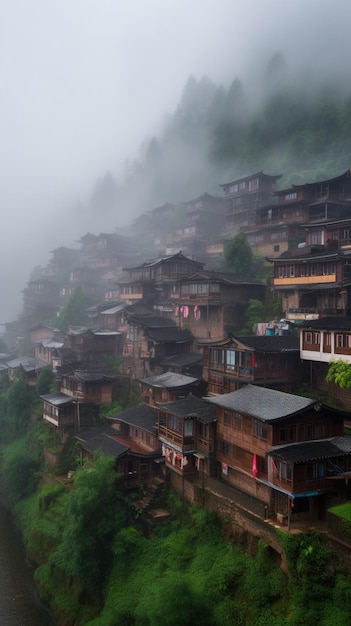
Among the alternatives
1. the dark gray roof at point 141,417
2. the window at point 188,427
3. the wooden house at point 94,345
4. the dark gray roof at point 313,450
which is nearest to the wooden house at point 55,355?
the wooden house at point 94,345

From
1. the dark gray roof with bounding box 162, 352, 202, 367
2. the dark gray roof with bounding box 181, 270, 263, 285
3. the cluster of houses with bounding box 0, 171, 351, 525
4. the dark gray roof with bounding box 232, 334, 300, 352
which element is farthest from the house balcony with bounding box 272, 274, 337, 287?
the dark gray roof with bounding box 162, 352, 202, 367

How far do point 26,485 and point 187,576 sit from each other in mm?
25194

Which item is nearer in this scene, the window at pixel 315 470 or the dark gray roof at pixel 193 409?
the window at pixel 315 470

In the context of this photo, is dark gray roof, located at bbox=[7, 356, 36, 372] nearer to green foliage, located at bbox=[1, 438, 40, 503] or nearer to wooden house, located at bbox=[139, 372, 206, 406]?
green foliage, located at bbox=[1, 438, 40, 503]

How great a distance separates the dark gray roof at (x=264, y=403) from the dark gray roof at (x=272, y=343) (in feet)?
13.7

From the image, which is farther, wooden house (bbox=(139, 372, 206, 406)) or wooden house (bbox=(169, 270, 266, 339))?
wooden house (bbox=(169, 270, 266, 339))

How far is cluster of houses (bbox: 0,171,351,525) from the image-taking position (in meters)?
25.2

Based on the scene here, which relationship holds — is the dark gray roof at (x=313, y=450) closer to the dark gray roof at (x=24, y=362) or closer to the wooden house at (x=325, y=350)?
the wooden house at (x=325, y=350)

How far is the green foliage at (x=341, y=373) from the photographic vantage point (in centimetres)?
2845

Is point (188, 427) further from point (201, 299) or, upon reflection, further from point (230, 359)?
point (201, 299)

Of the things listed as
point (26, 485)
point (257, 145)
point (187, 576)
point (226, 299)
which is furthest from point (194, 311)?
point (257, 145)

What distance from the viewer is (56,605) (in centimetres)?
3052

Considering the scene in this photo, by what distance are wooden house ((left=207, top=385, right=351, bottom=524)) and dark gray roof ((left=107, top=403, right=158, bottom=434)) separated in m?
9.82

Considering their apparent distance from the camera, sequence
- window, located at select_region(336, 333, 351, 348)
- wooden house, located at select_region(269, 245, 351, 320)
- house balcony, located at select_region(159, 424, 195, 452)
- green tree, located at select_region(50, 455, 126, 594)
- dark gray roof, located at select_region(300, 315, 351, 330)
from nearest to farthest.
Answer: green tree, located at select_region(50, 455, 126, 594), window, located at select_region(336, 333, 351, 348), dark gray roof, located at select_region(300, 315, 351, 330), house balcony, located at select_region(159, 424, 195, 452), wooden house, located at select_region(269, 245, 351, 320)
